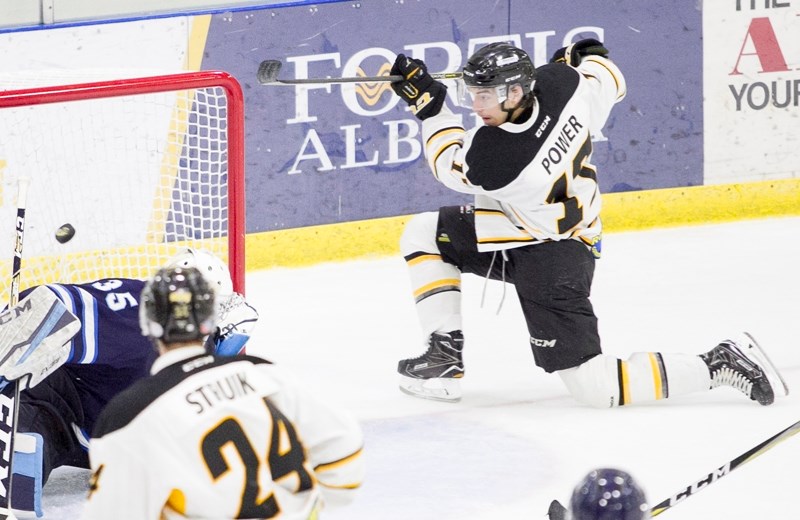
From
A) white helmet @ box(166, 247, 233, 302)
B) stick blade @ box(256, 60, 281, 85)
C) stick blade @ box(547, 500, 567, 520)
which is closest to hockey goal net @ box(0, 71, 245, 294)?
stick blade @ box(256, 60, 281, 85)

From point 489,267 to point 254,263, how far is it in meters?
1.54

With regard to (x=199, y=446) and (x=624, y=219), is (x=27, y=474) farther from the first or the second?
(x=624, y=219)

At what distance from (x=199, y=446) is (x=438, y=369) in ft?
7.62

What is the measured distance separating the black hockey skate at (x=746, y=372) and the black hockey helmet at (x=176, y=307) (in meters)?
2.35

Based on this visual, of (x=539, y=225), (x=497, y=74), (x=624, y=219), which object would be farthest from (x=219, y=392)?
(x=624, y=219)

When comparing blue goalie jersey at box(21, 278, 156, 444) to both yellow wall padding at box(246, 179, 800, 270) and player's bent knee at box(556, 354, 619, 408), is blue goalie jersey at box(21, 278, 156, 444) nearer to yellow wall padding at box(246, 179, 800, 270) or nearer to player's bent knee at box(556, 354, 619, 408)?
player's bent knee at box(556, 354, 619, 408)

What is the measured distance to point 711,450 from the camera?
403 centimetres

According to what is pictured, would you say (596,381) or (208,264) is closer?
(208,264)

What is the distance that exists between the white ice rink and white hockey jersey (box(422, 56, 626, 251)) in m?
0.53

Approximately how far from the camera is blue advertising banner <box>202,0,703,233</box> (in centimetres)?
563

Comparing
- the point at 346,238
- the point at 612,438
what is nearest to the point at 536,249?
the point at 612,438

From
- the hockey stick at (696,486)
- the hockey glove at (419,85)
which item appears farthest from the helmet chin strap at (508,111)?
the hockey stick at (696,486)

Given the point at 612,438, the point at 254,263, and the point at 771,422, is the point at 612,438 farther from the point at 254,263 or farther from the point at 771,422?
the point at 254,263

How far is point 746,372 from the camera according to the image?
170 inches
